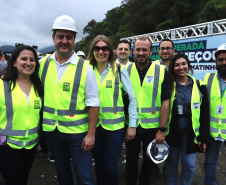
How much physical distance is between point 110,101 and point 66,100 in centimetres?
54

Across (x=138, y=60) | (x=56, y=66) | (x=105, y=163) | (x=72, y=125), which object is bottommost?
(x=105, y=163)

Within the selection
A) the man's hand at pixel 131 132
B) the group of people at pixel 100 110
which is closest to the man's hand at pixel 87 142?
the group of people at pixel 100 110

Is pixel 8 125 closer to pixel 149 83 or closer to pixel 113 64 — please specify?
pixel 113 64

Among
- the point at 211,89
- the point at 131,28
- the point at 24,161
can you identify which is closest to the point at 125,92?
the point at 211,89

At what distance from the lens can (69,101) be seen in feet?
6.87

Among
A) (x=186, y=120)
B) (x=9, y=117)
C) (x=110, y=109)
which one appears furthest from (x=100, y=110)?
(x=186, y=120)

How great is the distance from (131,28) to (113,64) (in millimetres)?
29653

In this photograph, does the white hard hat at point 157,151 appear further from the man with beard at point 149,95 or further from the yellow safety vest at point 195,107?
the yellow safety vest at point 195,107

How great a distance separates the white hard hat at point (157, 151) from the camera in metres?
2.50

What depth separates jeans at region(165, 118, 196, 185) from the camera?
2.57 m

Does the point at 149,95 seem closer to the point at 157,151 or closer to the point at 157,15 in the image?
the point at 157,151

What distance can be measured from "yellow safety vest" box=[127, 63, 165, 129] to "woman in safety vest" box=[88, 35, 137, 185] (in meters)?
0.15

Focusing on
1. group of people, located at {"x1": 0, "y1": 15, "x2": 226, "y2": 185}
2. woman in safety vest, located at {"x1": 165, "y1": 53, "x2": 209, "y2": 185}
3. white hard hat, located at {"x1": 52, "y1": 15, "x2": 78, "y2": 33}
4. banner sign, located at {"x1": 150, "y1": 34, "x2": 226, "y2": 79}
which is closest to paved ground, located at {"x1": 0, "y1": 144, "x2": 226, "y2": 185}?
group of people, located at {"x1": 0, "y1": 15, "x2": 226, "y2": 185}

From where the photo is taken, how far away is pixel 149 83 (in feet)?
8.30
